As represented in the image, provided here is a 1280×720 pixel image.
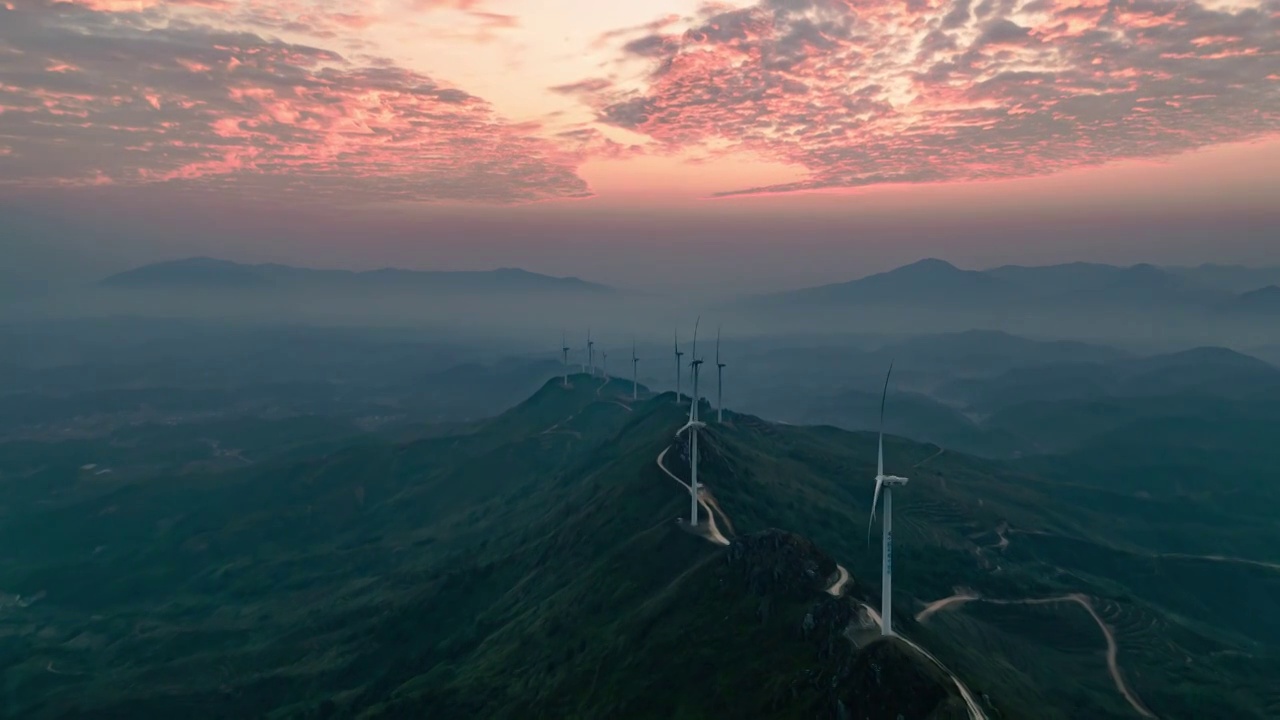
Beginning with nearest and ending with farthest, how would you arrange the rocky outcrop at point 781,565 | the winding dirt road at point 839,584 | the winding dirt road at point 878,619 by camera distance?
the winding dirt road at point 878,619, the winding dirt road at point 839,584, the rocky outcrop at point 781,565

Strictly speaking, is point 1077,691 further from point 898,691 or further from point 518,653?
point 518,653

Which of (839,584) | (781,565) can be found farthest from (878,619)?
(781,565)

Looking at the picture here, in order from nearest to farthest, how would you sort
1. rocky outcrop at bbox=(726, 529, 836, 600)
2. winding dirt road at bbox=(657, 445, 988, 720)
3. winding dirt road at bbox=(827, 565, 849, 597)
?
1. winding dirt road at bbox=(657, 445, 988, 720)
2. winding dirt road at bbox=(827, 565, 849, 597)
3. rocky outcrop at bbox=(726, 529, 836, 600)

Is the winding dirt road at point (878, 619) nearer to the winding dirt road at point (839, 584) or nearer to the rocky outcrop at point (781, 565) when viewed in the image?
the winding dirt road at point (839, 584)

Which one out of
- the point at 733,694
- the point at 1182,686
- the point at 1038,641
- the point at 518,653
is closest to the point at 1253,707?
the point at 1182,686

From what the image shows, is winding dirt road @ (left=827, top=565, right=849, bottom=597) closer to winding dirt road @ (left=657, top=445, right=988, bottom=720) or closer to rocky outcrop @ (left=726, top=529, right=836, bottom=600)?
winding dirt road @ (left=657, top=445, right=988, bottom=720)

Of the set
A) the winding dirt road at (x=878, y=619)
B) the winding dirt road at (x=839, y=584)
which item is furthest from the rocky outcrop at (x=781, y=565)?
the winding dirt road at (x=878, y=619)

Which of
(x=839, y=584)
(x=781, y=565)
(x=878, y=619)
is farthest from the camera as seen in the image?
(x=781, y=565)

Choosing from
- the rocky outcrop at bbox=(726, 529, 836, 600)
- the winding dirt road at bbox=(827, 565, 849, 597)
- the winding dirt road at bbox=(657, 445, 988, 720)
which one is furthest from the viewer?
the rocky outcrop at bbox=(726, 529, 836, 600)

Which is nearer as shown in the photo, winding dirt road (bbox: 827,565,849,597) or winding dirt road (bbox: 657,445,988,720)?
winding dirt road (bbox: 657,445,988,720)

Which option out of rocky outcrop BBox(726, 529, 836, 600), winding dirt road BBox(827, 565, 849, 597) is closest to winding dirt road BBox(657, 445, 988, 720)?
winding dirt road BBox(827, 565, 849, 597)

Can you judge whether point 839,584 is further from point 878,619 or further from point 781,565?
point 878,619
